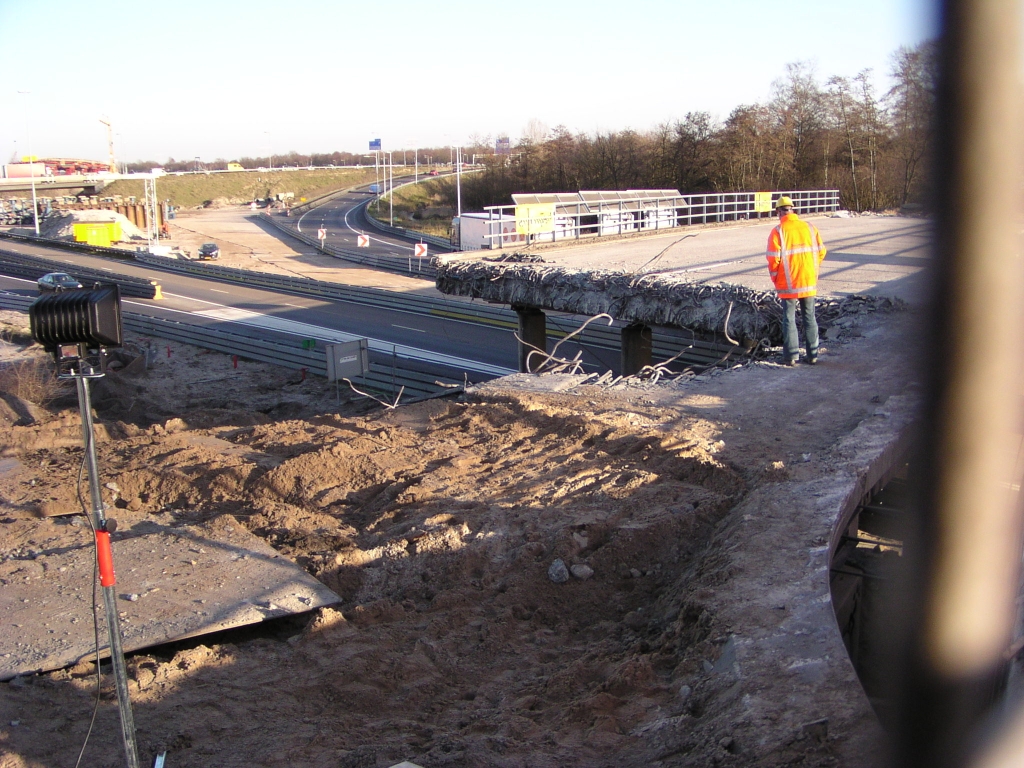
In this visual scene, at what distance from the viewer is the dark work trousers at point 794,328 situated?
853cm

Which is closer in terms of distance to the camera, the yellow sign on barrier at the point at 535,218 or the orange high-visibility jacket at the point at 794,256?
the orange high-visibility jacket at the point at 794,256

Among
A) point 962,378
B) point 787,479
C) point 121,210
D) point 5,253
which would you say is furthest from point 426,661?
point 121,210

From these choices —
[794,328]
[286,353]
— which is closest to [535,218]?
[286,353]

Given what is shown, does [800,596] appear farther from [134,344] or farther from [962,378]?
[134,344]

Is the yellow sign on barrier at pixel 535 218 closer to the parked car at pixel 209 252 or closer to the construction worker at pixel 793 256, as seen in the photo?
the construction worker at pixel 793 256

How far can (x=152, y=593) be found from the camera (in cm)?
524

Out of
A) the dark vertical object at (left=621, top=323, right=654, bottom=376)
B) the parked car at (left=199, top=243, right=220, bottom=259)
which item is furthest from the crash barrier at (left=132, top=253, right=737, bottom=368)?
the parked car at (left=199, top=243, right=220, bottom=259)

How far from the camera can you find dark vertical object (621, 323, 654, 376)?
42.7ft

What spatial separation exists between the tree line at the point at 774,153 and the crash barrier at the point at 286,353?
8.75m

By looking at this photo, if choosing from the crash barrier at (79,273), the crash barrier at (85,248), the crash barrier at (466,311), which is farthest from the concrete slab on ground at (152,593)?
the crash barrier at (85,248)

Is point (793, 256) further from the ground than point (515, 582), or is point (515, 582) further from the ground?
point (793, 256)

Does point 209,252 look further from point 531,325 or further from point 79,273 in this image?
point 531,325

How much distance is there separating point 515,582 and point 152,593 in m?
2.29

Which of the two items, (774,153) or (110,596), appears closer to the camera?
(110,596)
